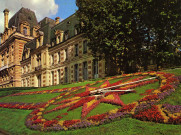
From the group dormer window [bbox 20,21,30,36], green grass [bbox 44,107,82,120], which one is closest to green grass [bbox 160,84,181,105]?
green grass [bbox 44,107,82,120]

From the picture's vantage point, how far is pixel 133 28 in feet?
67.8

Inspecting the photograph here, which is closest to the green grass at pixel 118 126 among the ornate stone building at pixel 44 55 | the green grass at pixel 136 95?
the green grass at pixel 136 95

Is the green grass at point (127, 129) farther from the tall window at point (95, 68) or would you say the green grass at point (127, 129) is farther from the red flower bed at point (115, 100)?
the tall window at point (95, 68)

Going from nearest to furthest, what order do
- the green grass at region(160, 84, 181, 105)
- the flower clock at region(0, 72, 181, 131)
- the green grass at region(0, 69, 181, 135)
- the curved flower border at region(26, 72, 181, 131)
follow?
the green grass at region(0, 69, 181, 135), the curved flower border at region(26, 72, 181, 131), the flower clock at region(0, 72, 181, 131), the green grass at region(160, 84, 181, 105)

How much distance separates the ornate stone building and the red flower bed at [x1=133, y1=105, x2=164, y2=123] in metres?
17.7

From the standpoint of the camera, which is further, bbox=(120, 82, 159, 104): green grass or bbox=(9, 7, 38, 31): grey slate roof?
bbox=(9, 7, 38, 31): grey slate roof

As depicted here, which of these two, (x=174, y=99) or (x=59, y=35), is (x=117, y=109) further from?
(x=59, y=35)

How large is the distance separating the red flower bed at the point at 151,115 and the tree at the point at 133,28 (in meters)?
10.9

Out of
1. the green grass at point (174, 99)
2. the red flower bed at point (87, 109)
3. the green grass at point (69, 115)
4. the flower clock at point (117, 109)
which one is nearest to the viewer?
the flower clock at point (117, 109)

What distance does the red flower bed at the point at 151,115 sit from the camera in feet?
26.5

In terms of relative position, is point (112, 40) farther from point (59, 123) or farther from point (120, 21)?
point (59, 123)

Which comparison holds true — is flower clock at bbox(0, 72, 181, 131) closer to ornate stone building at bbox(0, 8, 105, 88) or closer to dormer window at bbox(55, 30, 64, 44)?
ornate stone building at bbox(0, 8, 105, 88)

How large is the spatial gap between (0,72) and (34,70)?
23.6 m

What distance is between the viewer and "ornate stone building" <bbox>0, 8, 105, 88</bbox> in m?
31.7
